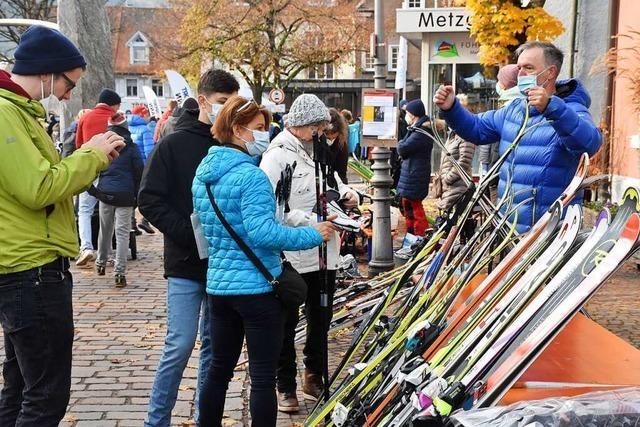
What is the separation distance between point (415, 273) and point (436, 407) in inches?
88.7

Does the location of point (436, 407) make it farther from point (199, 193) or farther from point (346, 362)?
point (346, 362)

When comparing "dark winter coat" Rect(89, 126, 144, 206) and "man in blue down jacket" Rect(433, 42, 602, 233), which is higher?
"man in blue down jacket" Rect(433, 42, 602, 233)

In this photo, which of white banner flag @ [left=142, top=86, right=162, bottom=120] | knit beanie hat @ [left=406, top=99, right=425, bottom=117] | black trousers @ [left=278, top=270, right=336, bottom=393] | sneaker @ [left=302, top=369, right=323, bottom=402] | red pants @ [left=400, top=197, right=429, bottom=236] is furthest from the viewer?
white banner flag @ [left=142, top=86, right=162, bottom=120]

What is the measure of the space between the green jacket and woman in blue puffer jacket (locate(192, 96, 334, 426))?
2.16ft

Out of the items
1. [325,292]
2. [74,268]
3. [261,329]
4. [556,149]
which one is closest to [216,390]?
[261,329]

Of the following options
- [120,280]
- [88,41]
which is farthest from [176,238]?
[88,41]

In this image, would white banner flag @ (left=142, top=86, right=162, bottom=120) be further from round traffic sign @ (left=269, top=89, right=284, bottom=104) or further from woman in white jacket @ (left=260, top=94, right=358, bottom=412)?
woman in white jacket @ (left=260, top=94, right=358, bottom=412)

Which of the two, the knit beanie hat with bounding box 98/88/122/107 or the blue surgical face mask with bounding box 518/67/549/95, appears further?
the knit beanie hat with bounding box 98/88/122/107

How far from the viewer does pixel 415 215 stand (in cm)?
981

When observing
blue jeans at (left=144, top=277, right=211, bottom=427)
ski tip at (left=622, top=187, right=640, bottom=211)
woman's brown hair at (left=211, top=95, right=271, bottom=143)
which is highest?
woman's brown hair at (left=211, top=95, right=271, bottom=143)

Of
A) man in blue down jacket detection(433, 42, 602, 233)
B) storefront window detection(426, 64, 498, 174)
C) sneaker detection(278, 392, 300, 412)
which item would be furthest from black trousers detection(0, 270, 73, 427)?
storefront window detection(426, 64, 498, 174)

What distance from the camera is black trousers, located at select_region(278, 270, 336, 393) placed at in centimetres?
482

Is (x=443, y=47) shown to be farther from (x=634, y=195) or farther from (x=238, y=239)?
(x=634, y=195)

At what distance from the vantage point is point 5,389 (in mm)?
3479
